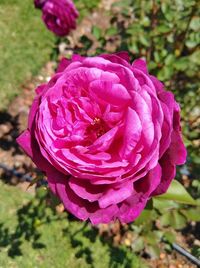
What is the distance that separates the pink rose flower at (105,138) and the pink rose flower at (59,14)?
2.87 feet

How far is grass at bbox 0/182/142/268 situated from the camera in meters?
2.54

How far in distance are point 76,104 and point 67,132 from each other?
3.0 inches

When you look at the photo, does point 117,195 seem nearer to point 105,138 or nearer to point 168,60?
point 105,138

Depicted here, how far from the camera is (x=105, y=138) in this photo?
1.15 m

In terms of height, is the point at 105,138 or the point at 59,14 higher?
the point at 105,138

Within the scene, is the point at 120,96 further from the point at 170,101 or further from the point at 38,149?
the point at 38,149

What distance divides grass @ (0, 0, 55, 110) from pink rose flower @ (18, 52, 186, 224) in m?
1.90

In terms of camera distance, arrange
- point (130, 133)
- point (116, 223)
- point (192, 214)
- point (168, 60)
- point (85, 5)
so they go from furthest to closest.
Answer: point (85, 5) < point (116, 223) < point (168, 60) < point (192, 214) < point (130, 133)

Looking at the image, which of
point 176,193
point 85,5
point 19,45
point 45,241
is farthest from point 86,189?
point 85,5

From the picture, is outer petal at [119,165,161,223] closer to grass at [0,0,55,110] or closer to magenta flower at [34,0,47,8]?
magenta flower at [34,0,47,8]

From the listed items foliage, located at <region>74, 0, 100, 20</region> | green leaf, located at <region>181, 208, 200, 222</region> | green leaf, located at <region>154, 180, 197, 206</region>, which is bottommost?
green leaf, located at <region>181, 208, 200, 222</region>

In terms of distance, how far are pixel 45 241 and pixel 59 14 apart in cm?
127

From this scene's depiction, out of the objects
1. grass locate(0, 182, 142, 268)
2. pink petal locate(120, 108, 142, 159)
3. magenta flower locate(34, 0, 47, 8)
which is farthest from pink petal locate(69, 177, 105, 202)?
grass locate(0, 182, 142, 268)

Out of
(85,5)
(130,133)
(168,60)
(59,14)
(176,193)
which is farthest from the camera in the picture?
(85,5)
